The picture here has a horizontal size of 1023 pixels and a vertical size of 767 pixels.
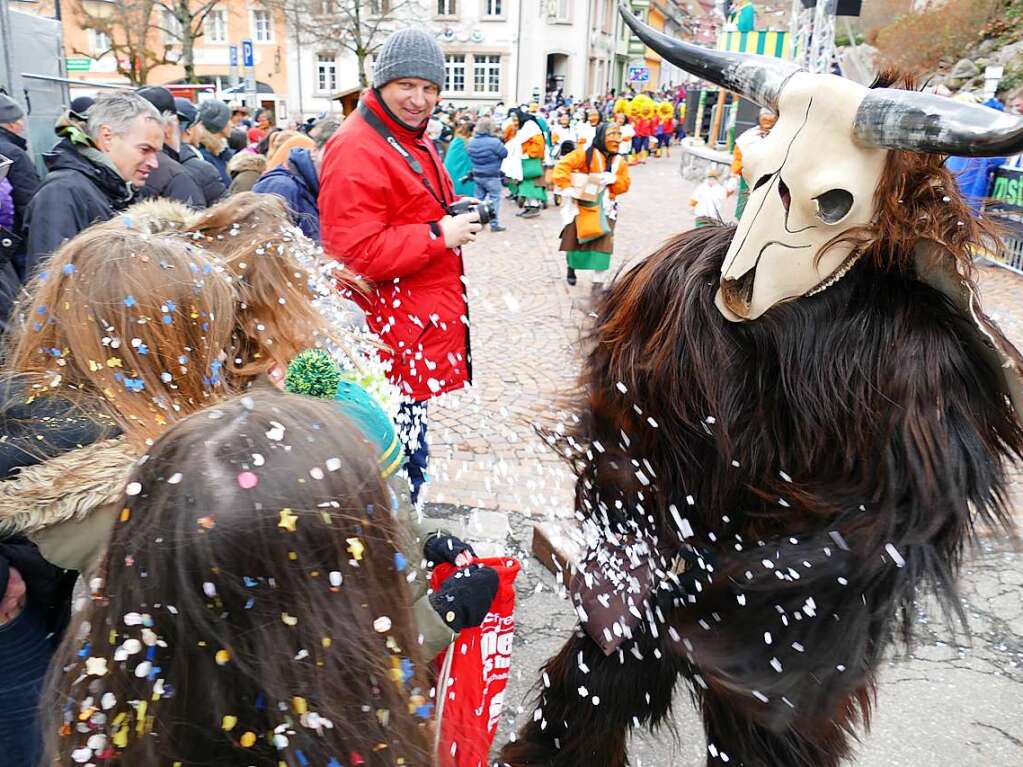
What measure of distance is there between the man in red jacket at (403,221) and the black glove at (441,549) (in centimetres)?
124

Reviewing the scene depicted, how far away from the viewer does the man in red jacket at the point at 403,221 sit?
2.85 metres

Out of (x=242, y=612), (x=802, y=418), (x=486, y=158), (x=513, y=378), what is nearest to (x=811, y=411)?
(x=802, y=418)

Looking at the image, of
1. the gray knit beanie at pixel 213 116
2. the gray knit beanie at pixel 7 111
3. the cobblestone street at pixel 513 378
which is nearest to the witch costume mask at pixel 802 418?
the cobblestone street at pixel 513 378

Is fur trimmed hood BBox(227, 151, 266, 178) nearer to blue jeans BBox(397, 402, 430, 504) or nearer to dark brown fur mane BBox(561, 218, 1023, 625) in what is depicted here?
blue jeans BBox(397, 402, 430, 504)

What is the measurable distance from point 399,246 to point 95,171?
140cm

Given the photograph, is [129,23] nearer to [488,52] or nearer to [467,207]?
[488,52]

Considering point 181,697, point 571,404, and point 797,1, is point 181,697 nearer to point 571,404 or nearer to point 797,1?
point 571,404

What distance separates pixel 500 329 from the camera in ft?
22.5

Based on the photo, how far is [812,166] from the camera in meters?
1.46

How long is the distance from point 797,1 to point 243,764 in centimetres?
1108

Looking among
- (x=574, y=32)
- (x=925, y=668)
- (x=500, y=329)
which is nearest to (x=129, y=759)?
(x=925, y=668)

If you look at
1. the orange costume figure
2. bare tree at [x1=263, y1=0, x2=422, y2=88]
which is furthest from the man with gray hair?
bare tree at [x1=263, y1=0, x2=422, y2=88]

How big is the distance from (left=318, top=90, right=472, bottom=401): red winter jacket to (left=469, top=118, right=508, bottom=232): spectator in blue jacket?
8.50 m

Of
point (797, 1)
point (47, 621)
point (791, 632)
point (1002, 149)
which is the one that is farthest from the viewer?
point (797, 1)
